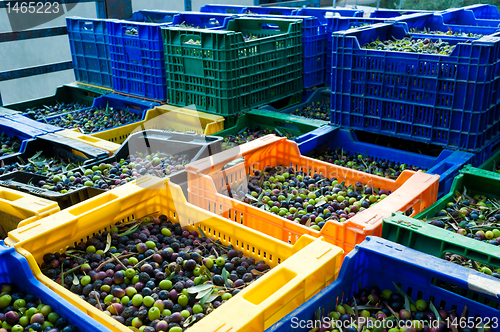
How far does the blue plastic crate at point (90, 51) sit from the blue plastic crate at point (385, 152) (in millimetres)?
2795

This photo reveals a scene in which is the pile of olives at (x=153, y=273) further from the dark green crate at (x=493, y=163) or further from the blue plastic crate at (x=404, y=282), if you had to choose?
the dark green crate at (x=493, y=163)

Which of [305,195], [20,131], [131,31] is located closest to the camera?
[305,195]

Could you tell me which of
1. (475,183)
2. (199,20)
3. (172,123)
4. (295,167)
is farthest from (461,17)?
(172,123)

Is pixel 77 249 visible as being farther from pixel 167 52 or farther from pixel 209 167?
pixel 167 52

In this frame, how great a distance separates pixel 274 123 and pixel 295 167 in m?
0.93

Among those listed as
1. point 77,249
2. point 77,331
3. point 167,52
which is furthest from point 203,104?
point 77,331

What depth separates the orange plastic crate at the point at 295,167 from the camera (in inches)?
84.7

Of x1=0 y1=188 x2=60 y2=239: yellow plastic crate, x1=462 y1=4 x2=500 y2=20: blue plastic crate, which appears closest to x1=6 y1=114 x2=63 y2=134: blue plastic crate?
x1=0 y1=188 x2=60 y2=239: yellow plastic crate

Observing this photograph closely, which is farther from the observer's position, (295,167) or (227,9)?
(227,9)

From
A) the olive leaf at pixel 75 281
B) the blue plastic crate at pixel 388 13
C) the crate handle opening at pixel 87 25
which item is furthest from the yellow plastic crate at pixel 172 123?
the blue plastic crate at pixel 388 13

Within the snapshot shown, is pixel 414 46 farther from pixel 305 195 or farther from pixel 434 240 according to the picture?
pixel 434 240

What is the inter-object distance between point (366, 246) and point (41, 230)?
150 cm

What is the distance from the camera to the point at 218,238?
2.34 meters

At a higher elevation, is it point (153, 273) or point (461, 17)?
point (461, 17)
